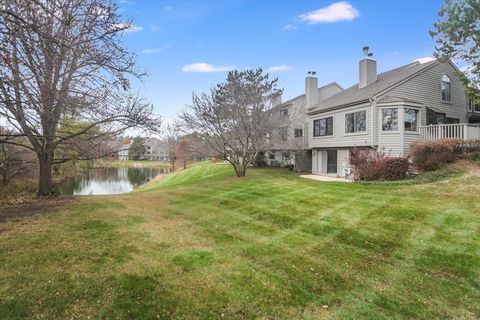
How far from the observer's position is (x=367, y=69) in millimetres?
20938

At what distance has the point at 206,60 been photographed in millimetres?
18703

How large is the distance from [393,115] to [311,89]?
32.5 ft

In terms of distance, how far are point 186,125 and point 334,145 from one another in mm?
10247

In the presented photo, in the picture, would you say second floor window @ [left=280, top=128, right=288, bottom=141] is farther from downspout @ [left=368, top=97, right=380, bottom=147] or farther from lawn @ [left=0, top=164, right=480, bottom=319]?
lawn @ [left=0, top=164, right=480, bottom=319]

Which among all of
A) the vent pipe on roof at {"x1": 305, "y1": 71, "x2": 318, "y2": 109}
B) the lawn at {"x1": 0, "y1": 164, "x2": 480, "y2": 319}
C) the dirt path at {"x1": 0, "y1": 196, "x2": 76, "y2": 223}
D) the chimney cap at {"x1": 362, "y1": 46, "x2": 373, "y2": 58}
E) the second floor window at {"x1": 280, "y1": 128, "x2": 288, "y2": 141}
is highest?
the chimney cap at {"x1": 362, "y1": 46, "x2": 373, "y2": 58}

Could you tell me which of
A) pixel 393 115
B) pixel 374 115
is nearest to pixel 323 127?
pixel 374 115

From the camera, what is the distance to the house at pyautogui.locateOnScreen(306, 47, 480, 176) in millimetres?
16750

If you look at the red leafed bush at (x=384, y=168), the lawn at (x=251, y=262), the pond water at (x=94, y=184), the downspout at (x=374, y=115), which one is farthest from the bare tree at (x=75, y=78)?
the downspout at (x=374, y=115)

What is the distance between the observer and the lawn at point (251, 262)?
3.96 meters

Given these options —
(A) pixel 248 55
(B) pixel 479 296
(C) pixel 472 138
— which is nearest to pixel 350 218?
(B) pixel 479 296

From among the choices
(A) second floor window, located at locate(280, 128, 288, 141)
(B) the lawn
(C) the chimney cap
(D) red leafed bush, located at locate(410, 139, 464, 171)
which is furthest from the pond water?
(C) the chimney cap

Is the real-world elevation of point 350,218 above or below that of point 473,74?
below

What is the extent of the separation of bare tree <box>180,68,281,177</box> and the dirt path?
10.4 metres

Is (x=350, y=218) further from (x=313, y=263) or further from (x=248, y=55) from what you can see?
(x=248, y=55)
